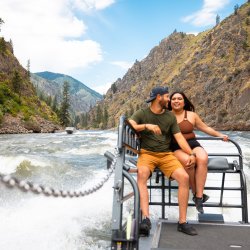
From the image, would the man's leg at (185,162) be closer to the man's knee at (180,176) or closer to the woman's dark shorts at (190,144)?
the woman's dark shorts at (190,144)

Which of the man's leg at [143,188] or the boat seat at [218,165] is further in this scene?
the boat seat at [218,165]

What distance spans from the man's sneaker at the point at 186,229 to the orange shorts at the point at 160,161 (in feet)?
2.23

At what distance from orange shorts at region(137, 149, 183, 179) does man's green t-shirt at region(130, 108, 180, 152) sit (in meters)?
0.07

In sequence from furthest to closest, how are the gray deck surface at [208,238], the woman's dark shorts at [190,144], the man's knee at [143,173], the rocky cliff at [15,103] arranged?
1. the rocky cliff at [15,103]
2. the woman's dark shorts at [190,144]
3. the man's knee at [143,173]
4. the gray deck surface at [208,238]

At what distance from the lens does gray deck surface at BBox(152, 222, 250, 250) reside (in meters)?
4.32

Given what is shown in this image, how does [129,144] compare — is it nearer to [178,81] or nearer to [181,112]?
[181,112]

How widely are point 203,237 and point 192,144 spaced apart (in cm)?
167

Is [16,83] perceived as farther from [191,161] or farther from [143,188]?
[143,188]

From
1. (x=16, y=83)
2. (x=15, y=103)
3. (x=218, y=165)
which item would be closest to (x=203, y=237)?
(x=218, y=165)

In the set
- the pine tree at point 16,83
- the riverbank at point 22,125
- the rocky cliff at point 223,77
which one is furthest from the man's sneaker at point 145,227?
the pine tree at point 16,83

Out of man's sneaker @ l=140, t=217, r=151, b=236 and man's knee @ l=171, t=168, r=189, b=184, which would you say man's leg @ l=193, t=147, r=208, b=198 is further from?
man's sneaker @ l=140, t=217, r=151, b=236

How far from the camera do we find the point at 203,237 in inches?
185

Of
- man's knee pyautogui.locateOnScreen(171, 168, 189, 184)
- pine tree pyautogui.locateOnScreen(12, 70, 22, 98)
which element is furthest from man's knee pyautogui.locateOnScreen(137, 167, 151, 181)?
pine tree pyautogui.locateOnScreen(12, 70, 22, 98)

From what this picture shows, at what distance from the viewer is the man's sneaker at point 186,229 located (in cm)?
474
